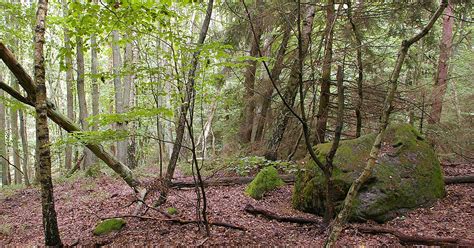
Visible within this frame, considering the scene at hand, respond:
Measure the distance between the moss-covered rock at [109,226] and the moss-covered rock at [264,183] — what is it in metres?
2.97

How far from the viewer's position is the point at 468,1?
623cm

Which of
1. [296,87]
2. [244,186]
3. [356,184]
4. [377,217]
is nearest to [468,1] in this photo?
Result: [296,87]

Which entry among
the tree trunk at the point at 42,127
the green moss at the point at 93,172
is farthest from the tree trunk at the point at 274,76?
the green moss at the point at 93,172

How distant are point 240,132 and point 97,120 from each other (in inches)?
291

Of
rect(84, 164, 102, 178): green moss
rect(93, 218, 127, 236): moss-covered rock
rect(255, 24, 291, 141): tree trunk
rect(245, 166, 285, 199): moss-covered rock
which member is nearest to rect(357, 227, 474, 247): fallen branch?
rect(245, 166, 285, 199): moss-covered rock

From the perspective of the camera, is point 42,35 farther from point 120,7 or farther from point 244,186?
point 244,186

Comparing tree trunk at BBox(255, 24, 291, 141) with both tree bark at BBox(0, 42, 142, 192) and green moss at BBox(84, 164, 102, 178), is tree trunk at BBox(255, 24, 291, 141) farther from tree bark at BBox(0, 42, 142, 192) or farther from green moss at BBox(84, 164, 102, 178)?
green moss at BBox(84, 164, 102, 178)

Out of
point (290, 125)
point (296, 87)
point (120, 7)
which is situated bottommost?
point (290, 125)

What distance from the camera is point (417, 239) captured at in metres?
4.38

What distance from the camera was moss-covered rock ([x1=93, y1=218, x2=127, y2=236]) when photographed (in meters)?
5.59

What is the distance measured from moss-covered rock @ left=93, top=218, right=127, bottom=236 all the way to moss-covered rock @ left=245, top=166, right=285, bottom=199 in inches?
117

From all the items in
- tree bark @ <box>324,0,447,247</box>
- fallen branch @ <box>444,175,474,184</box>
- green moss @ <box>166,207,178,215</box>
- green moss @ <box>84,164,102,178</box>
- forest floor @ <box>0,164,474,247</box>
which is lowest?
forest floor @ <box>0,164,474,247</box>

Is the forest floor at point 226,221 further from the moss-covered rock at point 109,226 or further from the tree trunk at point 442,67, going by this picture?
the tree trunk at point 442,67

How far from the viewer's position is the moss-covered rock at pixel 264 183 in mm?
7270
